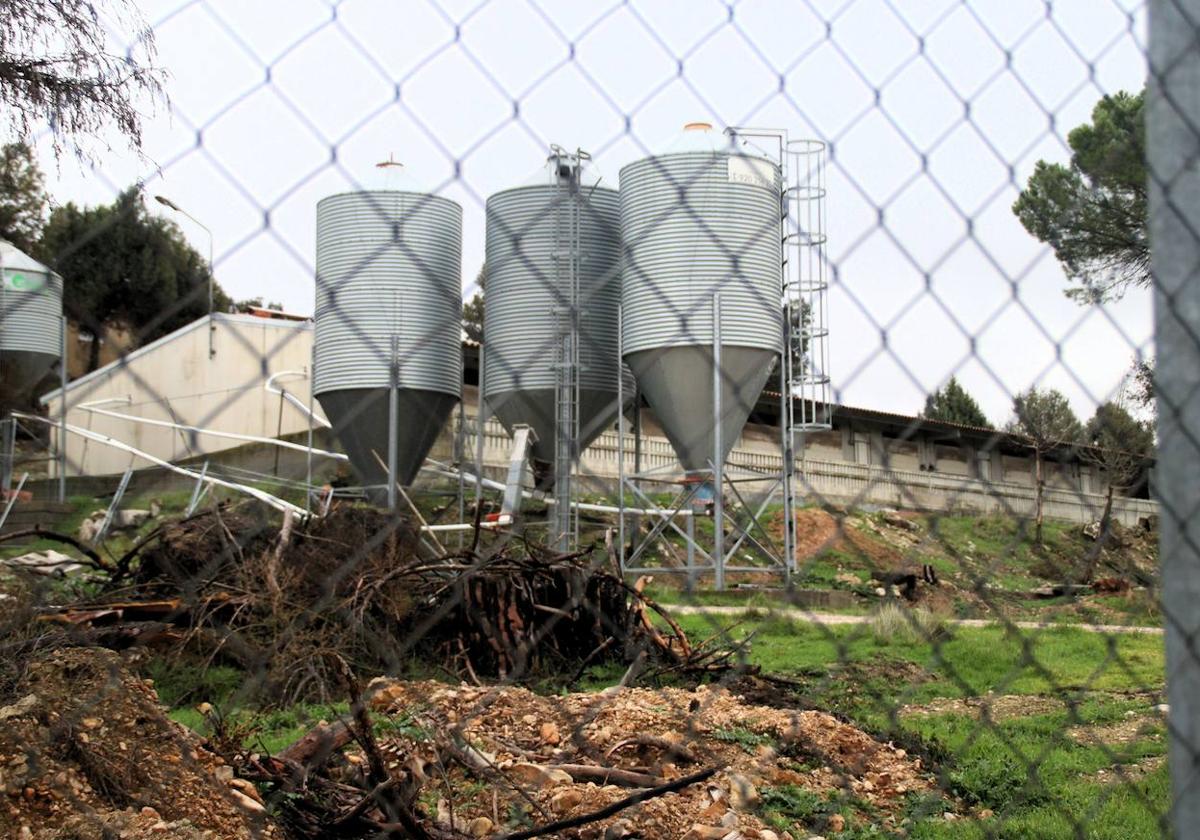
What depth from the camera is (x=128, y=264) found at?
1566 mm

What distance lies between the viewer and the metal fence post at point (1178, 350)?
6.16 feet

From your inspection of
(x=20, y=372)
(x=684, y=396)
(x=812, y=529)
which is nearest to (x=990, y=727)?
(x=20, y=372)

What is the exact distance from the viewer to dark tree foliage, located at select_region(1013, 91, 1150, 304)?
2.09 metres

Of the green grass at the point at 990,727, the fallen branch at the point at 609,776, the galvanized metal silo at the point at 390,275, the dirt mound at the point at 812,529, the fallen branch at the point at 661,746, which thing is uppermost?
the galvanized metal silo at the point at 390,275

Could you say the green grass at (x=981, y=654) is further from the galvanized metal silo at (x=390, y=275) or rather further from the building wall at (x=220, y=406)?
the galvanized metal silo at (x=390, y=275)

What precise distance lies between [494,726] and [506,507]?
277 inches

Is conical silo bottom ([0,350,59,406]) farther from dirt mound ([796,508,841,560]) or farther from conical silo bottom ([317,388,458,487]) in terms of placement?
dirt mound ([796,508,841,560])

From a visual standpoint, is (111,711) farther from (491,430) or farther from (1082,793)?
(491,430)

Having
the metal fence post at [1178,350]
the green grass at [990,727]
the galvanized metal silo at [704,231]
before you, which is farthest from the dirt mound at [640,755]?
the metal fence post at [1178,350]

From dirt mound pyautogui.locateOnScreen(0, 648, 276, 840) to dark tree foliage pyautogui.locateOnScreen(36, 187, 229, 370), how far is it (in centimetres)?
201

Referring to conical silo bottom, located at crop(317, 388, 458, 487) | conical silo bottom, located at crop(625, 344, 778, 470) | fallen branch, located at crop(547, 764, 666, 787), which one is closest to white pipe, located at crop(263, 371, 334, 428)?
fallen branch, located at crop(547, 764, 666, 787)

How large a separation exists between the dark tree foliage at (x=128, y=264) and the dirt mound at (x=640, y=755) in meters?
2.64

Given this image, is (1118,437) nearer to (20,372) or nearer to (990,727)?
(990,727)

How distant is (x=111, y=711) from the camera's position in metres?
3.91
